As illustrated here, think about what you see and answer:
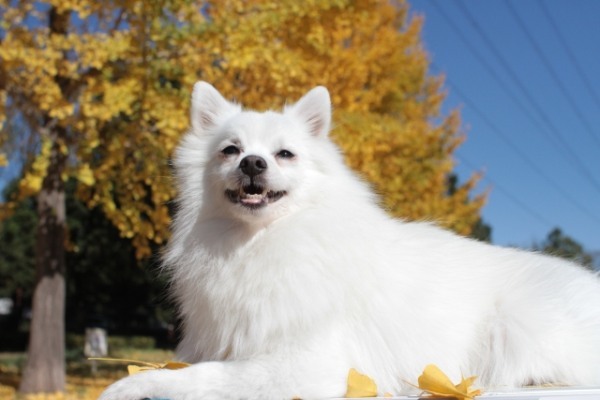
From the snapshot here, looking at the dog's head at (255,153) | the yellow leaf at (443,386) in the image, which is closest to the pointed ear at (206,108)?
the dog's head at (255,153)

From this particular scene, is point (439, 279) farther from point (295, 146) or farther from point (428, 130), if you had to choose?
point (428, 130)

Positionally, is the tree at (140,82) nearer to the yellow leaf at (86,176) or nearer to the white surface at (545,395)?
the yellow leaf at (86,176)

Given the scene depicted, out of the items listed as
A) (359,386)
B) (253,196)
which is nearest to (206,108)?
(253,196)

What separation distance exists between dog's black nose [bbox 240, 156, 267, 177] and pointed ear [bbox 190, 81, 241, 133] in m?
0.51

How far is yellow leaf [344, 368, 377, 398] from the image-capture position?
7.61 feet

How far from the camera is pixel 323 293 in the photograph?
2.51m

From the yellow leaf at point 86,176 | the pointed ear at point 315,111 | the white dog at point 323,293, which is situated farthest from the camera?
the yellow leaf at point 86,176

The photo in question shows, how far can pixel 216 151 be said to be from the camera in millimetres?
2883

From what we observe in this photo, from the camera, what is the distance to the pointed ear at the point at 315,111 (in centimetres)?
310

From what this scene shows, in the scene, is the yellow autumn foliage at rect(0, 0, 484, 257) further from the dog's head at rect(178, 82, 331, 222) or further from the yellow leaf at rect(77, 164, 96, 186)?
the dog's head at rect(178, 82, 331, 222)

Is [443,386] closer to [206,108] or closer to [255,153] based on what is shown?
[255,153]

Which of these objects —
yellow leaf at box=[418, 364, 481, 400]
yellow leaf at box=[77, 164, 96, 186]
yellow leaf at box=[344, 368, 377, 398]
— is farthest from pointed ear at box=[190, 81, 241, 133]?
yellow leaf at box=[77, 164, 96, 186]

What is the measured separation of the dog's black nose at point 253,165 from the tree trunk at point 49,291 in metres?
8.22

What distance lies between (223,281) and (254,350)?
0.34 meters
